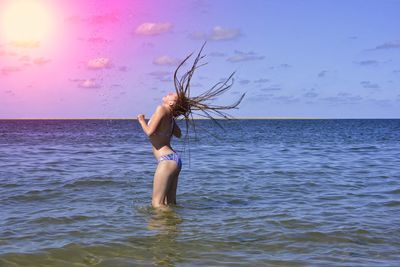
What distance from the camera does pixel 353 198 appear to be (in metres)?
9.52

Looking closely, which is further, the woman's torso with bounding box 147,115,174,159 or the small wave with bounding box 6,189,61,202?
the small wave with bounding box 6,189,61,202

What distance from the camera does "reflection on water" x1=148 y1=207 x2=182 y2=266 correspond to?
5.50 metres

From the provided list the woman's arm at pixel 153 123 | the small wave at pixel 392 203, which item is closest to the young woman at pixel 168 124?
the woman's arm at pixel 153 123

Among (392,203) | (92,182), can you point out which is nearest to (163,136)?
(392,203)

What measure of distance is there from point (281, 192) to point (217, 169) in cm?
491

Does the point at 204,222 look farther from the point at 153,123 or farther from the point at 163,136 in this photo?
the point at 153,123

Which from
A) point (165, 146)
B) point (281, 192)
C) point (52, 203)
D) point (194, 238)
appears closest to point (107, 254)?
point (194, 238)

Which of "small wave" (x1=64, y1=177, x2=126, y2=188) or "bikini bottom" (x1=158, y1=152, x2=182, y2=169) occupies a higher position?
"bikini bottom" (x1=158, y1=152, x2=182, y2=169)

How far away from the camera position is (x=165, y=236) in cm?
643

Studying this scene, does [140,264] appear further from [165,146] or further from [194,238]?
[165,146]

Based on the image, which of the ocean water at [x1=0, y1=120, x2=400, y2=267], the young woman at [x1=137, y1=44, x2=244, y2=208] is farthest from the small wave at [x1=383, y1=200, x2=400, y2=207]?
the young woman at [x1=137, y1=44, x2=244, y2=208]

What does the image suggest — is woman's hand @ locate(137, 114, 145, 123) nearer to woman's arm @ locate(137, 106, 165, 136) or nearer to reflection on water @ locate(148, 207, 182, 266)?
woman's arm @ locate(137, 106, 165, 136)

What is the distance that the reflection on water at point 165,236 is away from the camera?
216 inches

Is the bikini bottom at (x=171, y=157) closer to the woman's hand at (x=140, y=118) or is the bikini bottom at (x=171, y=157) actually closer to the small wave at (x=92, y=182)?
the woman's hand at (x=140, y=118)
